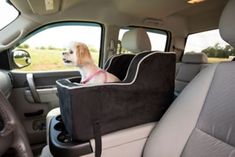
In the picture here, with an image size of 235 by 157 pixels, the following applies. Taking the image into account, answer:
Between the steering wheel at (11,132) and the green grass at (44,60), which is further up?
the steering wheel at (11,132)

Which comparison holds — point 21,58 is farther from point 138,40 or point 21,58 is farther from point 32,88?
point 138,40

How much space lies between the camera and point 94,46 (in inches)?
114

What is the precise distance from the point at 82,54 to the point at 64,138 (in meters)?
0.69

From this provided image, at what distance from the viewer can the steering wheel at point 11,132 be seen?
2.25 ft

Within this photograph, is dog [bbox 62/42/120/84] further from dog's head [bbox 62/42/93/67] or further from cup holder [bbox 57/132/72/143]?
cup holder [bbox 57/132/72/143]

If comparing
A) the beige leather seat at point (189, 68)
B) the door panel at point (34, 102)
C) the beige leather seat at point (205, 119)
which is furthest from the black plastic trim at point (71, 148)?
the beige leather seat at point (189, 68)

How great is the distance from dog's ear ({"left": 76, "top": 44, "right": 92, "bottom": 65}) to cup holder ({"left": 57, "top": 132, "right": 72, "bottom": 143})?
58 cm

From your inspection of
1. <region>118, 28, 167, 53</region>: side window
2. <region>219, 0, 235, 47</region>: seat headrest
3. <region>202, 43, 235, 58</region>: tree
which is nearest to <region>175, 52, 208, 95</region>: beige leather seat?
<region>202, 43, 235, 58</region>: tree

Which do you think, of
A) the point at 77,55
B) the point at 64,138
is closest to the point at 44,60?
the point at 77,55

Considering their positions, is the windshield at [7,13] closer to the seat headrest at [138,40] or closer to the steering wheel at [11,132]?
the seat headrest at [138,40]

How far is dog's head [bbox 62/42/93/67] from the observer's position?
181 cm

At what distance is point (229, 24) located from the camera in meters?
1.31

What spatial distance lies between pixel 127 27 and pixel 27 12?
125 cm

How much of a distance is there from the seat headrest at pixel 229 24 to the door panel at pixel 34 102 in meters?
1.76
